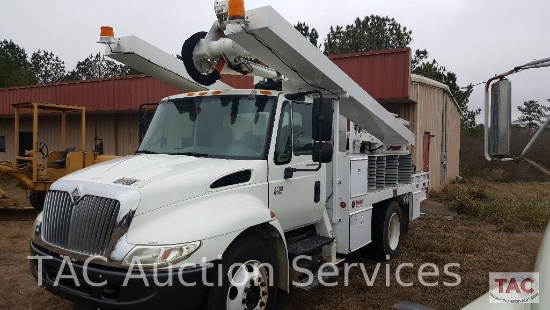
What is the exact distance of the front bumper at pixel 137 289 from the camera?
3335 mm

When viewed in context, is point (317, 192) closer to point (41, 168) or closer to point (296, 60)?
point (296, 60)

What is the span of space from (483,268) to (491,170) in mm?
19023

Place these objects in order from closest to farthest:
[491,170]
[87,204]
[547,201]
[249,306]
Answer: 1. [87,204]
2. [249,306]
3. [547,201]
4. [491,170]

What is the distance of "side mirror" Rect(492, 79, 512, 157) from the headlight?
230cm

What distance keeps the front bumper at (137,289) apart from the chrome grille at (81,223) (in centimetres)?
17

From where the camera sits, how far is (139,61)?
5.61 m

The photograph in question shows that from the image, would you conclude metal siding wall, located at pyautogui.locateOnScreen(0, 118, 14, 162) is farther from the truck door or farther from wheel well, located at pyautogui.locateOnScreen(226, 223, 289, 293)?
wheel well, located at pyautogui.locateOnScreen(226, 223, 289, 293)

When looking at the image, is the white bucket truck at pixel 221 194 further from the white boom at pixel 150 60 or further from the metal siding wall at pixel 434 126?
the metal siding wall at pixel 434 126

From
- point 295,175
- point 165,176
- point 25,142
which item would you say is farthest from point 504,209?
point 25,142

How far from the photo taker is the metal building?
1239 cm

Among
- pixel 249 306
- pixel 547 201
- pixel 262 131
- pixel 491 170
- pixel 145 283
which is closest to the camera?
pixel 145 283

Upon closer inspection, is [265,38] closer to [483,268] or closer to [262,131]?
[262,131]

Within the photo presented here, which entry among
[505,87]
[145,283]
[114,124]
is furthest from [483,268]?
[114,124]

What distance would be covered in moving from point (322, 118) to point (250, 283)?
5.71 ft
